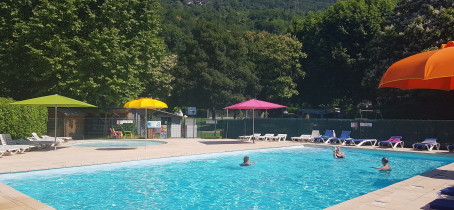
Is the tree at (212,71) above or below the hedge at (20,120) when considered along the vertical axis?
above

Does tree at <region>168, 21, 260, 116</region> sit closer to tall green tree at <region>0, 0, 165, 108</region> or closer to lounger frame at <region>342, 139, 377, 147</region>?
tall green tree at <region>0, 0, 165, 108</region>

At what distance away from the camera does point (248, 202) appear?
9.88 metres

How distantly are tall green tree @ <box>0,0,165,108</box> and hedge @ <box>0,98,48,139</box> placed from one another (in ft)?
15.8

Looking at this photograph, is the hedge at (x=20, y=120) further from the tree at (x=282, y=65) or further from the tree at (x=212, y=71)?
the tree at (x=282, y=65)

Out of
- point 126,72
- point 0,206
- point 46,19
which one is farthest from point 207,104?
point 0,206

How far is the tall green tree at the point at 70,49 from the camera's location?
27219mm

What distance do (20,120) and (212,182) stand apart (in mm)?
13810

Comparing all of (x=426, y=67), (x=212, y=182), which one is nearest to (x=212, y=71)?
(x=212, y=182)

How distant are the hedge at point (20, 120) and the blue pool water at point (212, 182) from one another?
27.1 feet

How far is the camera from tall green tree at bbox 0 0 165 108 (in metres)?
27.2

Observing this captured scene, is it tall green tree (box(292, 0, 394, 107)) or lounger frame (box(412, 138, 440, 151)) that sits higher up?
tall green tree (box(292, 0, 394, 107))

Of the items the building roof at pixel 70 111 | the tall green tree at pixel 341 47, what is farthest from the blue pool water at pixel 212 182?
the tall green tree at pixel 341 47

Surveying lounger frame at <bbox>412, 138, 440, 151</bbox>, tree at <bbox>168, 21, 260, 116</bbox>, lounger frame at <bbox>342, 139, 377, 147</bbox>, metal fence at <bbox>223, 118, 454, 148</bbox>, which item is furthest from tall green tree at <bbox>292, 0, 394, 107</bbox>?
lounger frame at <bbox>412, 138, 440, 151</bbox>

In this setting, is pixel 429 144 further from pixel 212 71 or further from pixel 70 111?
pixel 212 71
